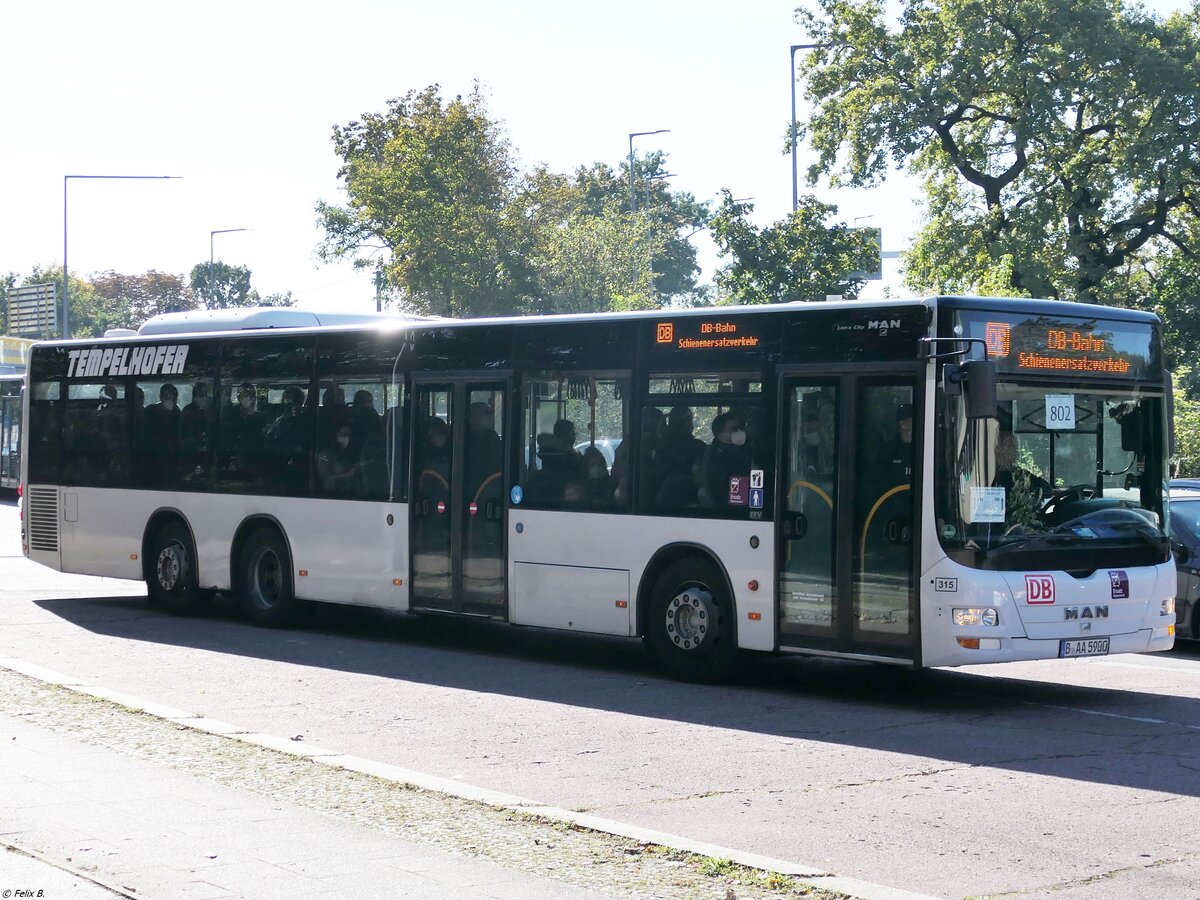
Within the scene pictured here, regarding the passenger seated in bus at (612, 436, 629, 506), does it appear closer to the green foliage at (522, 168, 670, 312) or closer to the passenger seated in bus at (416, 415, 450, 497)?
the passenger seated in bus at (416, 415, 450, 497)

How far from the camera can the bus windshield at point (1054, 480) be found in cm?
1128

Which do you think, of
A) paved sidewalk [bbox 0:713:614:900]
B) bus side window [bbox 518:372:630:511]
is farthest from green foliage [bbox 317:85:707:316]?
paved sidewalk [bbox 0:713:614:900]

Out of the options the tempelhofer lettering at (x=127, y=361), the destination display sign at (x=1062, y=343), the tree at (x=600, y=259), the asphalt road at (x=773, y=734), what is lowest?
the asphalt road at (x=773, y=734)

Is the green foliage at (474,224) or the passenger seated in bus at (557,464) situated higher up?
the green foliage at (474,224)

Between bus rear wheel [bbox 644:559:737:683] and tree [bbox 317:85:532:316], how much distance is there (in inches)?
1833

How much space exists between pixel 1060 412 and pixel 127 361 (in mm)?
11033

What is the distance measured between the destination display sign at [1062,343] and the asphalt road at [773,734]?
2.47 m

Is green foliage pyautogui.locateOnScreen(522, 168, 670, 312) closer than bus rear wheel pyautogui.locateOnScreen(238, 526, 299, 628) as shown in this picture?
No

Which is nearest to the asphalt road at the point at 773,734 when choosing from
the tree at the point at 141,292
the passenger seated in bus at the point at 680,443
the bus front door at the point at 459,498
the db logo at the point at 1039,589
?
the bus front door at the point at 459,498

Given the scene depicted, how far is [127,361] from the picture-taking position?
18.5 meters

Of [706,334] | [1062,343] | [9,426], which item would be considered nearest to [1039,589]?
[1062,343]

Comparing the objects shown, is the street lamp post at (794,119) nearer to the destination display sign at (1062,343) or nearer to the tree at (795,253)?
the tree at (795,253)

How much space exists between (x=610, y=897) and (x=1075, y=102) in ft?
119

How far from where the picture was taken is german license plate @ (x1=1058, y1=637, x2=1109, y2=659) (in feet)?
37.4
